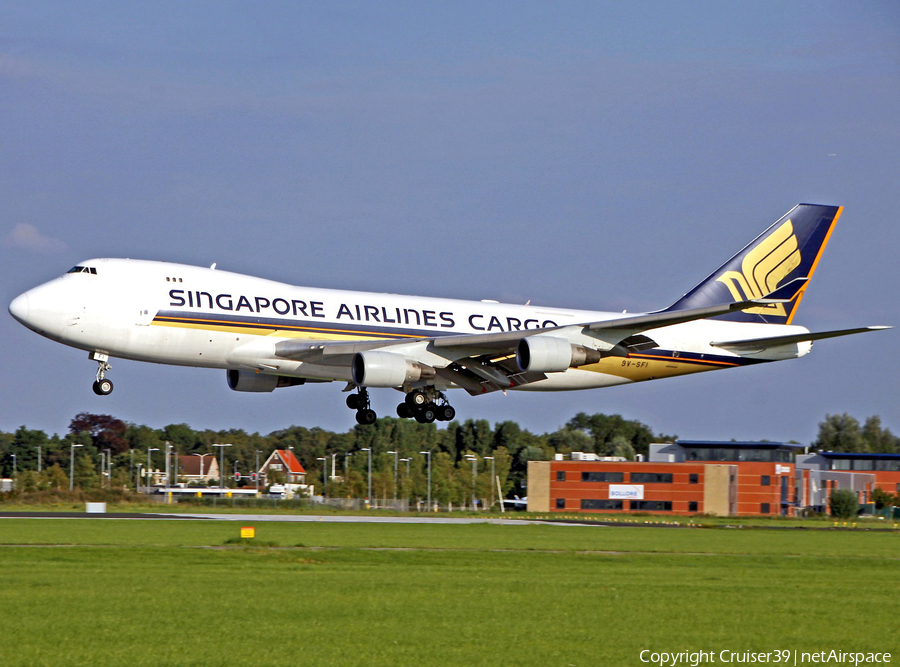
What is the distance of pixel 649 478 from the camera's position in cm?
11481

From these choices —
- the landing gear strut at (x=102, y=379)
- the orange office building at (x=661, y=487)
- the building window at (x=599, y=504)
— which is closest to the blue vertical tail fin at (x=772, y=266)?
the landing gear strut at (x=102, y=379)

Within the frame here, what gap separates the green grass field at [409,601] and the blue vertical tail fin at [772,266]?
11.5 meters

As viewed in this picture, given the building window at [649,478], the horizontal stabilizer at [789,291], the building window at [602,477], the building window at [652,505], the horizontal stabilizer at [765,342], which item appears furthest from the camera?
the building window at [649,478]

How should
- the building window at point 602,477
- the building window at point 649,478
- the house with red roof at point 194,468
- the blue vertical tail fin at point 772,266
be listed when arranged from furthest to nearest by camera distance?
the house with red roof at point 194,468
the building window at point 649,478
the building window at point 602,477
the blue vertical tail fin at point 772,266

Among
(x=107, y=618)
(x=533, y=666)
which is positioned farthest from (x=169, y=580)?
(x=533, y=666)

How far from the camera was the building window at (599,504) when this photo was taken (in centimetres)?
11319

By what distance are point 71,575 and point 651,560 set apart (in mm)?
21173

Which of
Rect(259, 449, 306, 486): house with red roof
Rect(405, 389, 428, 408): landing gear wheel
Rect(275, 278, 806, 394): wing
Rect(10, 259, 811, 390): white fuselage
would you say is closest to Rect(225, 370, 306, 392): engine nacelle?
Rect(10, 259, 811, 390): white fuselage

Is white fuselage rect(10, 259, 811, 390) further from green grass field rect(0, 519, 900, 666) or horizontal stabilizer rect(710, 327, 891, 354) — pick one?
horizontal stabilizer rect(710, 327, 891, 354)

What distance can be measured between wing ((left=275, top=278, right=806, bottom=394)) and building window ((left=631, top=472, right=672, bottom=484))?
230 ft

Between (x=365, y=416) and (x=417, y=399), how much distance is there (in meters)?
4.01

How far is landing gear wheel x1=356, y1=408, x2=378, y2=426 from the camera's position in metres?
48.2

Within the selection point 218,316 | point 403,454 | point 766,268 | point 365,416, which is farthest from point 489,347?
point 403,454

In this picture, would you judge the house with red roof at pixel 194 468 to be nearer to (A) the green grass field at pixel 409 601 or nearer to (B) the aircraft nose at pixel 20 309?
(A) the green grass field at pixel 409 601
